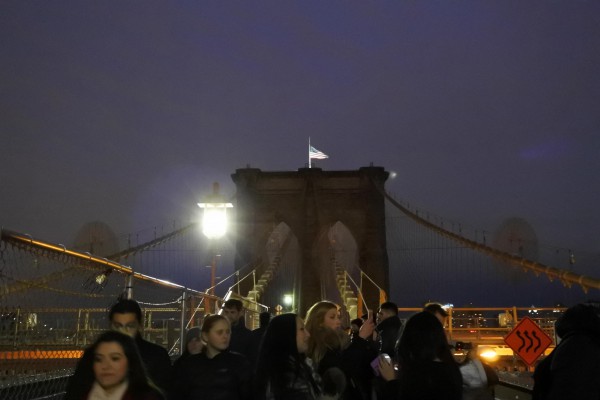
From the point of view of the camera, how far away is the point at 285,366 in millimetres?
3072

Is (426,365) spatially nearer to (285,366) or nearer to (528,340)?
(285,366)

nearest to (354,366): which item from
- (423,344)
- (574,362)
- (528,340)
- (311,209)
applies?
(423,344)

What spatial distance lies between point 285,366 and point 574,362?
143cm

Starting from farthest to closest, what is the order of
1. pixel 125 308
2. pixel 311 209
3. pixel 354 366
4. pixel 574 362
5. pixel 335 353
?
pixel 311 209, pixel 354 366, pixel 335 353, pixel 125 308, pixel 574 362

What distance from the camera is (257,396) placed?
→ 308 cm

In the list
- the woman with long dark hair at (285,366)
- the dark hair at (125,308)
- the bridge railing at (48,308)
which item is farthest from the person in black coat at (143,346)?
the woman with long dark hair at (285,366)

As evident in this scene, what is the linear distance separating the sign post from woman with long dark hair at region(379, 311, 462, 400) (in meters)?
6.10

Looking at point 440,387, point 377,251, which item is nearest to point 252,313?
point 440,387

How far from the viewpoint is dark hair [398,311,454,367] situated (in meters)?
3.16

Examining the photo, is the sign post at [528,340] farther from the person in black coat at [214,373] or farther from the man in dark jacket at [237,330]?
the person in black coat at [214,373]

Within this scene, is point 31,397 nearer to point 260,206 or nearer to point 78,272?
point 78,272

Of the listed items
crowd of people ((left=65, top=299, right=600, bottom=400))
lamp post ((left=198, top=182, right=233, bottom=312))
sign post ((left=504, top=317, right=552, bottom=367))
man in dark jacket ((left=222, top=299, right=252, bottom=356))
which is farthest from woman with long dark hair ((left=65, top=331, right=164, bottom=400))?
lamp post ((left=198, top=182, right=233, bottom=312))

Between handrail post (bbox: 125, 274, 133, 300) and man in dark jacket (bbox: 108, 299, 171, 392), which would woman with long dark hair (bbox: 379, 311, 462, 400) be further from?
handrail post (bbox: 125, 274, 133, 300)

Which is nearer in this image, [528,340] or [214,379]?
[214,379]
